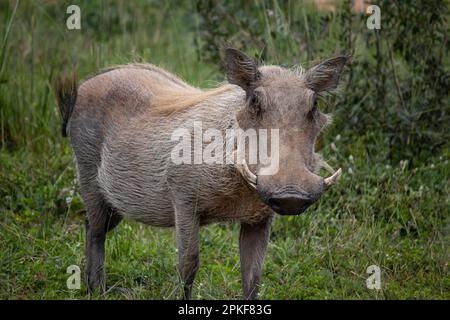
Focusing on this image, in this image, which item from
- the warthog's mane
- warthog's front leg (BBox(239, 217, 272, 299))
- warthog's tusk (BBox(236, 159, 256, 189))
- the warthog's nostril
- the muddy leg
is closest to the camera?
the warthog's nostril

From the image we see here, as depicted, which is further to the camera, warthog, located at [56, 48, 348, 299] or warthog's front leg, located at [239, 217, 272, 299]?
warthog's front leg, located at [239, 217, 272, 299]

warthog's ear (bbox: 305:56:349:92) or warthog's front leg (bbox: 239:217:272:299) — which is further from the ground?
warthog's ear (bbox: 305:56:349:92)

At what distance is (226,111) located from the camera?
4.03 metres

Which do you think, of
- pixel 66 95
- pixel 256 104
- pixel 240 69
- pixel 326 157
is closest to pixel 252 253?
pixel 256 104

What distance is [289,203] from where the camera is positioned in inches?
132

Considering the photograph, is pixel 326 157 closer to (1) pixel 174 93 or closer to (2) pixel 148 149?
(1) pixel 174 93

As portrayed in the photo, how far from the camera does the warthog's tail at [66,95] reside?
4598 millimetres

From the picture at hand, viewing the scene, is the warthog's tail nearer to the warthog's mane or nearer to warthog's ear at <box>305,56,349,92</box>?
the warthog's mane

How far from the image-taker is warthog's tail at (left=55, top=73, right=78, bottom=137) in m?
4.60

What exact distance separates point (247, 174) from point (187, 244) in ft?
1.97

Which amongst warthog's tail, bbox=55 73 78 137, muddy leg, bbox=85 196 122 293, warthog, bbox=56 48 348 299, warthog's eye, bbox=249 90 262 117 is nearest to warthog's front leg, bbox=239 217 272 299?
warthog, bbox=56 48 348 299

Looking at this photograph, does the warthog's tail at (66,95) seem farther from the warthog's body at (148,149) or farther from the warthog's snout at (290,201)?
the warthog's snout at (290,201)

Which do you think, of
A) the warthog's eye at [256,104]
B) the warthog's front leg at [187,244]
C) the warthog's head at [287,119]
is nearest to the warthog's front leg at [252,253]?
the warthog's front leg at [187,244]
